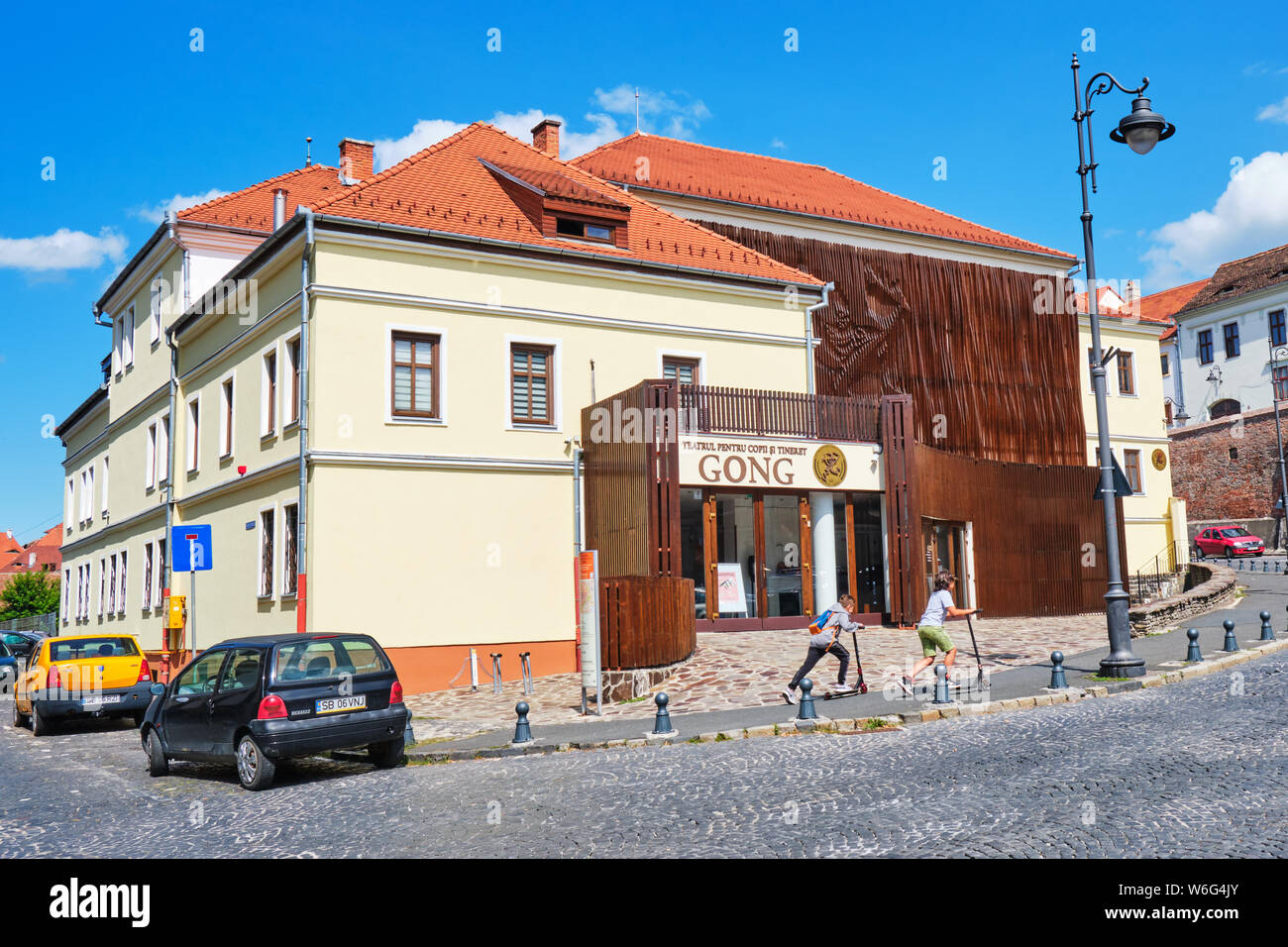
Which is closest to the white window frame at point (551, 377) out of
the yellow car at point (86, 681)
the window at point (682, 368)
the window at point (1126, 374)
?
the window at point (682, 368)

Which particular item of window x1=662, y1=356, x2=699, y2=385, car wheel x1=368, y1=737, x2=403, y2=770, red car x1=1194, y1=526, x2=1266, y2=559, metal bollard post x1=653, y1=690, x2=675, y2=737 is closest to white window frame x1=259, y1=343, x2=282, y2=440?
window x1=662, y1=356, x2=699, y2=385

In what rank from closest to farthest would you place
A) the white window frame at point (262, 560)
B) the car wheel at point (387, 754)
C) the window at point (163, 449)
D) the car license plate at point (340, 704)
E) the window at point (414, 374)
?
the car license plate at point (340, 704), the car wheel at point (387, 754), the window at point (414, 374), the white window frame at point (262, 560), the window at point (163, 449)

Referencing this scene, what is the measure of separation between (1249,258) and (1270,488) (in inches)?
705

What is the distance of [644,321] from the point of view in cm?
2431

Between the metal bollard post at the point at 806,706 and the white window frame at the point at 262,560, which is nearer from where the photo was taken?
the metal bollard post at the point at 806,706

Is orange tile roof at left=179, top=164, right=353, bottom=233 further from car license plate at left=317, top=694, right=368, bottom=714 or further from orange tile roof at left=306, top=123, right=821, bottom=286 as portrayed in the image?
car license plate at left=317, top=694, right=368, bottom=714

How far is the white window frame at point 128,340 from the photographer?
34469 millimetres

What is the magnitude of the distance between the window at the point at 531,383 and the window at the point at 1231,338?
53384mm

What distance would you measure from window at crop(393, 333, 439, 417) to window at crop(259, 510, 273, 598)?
12.3 ft

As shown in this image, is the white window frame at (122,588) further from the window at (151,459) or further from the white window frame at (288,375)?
the white window frame at (288,375)

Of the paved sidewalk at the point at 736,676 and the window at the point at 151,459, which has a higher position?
the window at the point at 151,459

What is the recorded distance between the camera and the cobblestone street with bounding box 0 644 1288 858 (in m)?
7.07

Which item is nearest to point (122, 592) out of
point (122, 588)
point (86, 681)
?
point (122, 588)
